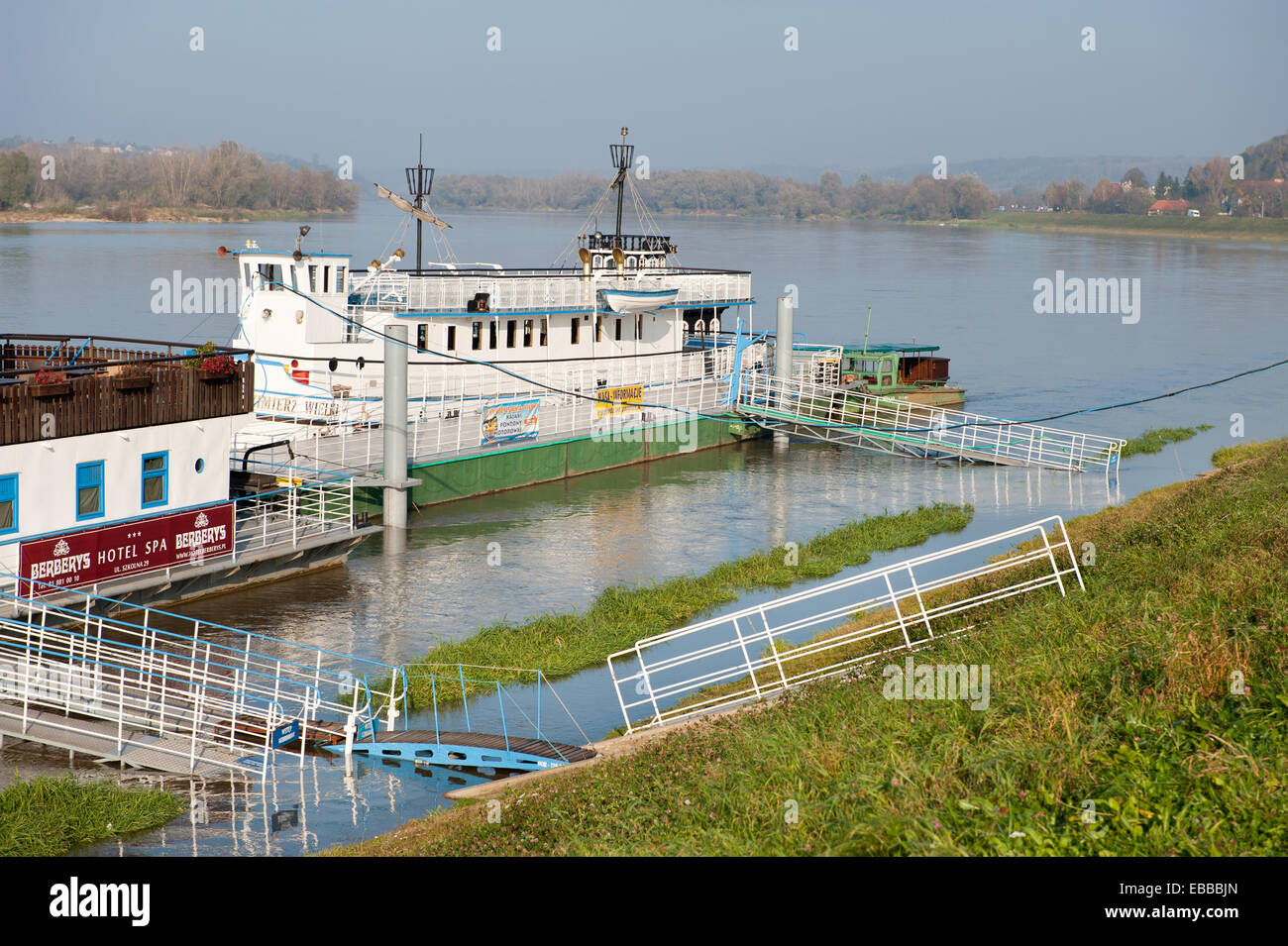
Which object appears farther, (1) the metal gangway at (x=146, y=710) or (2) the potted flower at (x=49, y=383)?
(2) the potted flower at (x=49, y=383)

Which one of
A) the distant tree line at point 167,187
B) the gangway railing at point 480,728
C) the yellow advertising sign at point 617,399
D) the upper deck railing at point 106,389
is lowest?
the gangway railing at point 480,728

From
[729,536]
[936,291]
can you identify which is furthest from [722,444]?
[936,291]

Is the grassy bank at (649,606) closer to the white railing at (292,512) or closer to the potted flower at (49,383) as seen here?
the white railing at (292,512)

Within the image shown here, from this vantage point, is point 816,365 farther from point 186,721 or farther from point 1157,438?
point 186,721

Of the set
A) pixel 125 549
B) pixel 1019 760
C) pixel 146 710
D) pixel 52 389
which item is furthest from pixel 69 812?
pixel 1019 760

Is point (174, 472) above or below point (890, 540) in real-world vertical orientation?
above

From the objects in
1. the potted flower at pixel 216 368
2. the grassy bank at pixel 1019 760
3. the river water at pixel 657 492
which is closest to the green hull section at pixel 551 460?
the river water at pixel 657 492

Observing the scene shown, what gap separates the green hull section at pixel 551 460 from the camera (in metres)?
32.2

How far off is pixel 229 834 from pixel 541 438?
23479mm

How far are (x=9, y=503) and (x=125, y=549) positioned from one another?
7.62 ft

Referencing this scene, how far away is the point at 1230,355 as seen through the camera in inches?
2685

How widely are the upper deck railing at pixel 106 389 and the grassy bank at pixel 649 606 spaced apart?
20.0ft

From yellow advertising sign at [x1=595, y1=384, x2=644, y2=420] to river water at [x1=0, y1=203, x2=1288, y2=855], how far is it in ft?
6.71

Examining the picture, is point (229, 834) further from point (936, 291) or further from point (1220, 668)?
point (936, 291)
